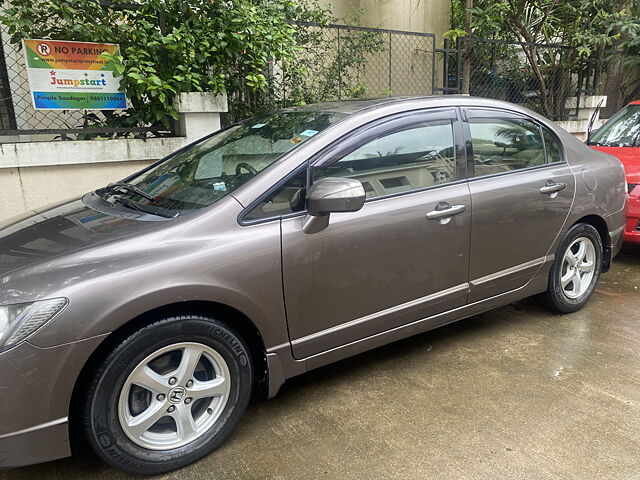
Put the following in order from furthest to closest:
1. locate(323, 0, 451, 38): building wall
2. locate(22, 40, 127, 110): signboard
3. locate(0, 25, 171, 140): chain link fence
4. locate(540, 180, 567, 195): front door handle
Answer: locate(323, 0, 451, 38): building wall → locate(0, 25, 171, 140): chain link fence → locate(22, 40, 127, 110): signboard → locate(540, 180, 567, 195): front door handle

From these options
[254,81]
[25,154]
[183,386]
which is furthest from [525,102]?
[183,386]

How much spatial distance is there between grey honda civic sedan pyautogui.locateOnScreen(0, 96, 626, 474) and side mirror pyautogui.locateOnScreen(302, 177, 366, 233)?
0.01m

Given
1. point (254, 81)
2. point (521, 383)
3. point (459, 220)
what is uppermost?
point (254, 81)

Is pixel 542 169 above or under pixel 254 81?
under

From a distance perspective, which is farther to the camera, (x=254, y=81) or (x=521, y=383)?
(x=254, y=81)

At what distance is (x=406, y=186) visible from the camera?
116 inches

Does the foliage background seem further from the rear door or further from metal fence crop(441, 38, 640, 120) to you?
metal fence crop(441, 38, 640, 120)

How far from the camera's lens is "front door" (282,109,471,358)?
2.54 m

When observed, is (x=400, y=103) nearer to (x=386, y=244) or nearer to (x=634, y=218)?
(x=386, y=244)

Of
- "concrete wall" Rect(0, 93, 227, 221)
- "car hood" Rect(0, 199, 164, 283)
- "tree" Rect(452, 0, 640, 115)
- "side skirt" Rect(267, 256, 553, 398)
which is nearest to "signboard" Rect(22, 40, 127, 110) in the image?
"concrete wall" Rect(0, 93, 227, 221)

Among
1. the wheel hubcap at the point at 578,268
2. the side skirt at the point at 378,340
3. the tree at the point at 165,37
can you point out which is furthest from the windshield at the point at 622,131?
the tree at the point at 165,37

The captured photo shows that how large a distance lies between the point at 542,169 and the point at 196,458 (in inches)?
114

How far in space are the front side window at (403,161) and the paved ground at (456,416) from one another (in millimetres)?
1164

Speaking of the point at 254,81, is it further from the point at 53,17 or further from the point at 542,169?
the point at 542,169
